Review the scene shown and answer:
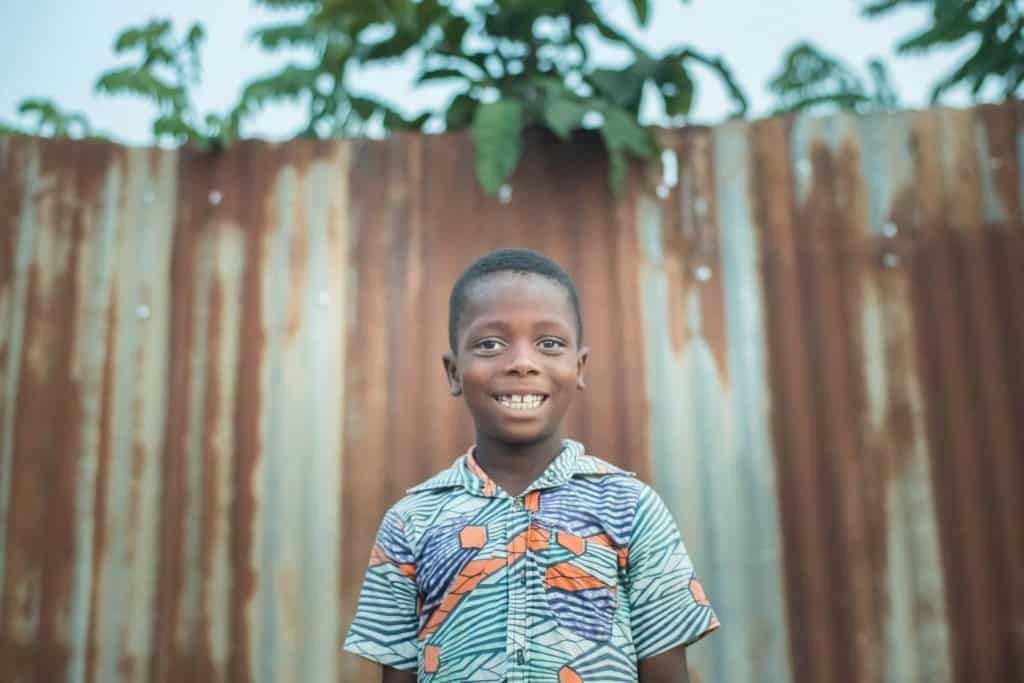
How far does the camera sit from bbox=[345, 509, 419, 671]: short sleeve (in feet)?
5.18

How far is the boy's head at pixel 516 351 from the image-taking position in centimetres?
159

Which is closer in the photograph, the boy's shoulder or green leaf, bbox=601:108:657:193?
the boy's shoulder

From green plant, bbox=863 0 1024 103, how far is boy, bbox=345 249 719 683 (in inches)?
145

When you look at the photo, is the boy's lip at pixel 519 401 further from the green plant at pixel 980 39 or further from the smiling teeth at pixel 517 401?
the green plant at pixel 980 39

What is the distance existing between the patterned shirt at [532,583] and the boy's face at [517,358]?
119mm

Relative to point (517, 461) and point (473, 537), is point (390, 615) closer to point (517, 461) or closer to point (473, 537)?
point (473, 537)

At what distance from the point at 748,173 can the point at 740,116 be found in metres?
0.30

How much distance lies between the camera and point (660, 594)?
1512 mm

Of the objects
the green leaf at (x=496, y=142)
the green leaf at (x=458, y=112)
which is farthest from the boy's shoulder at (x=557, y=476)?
the green leaf at (x=458, y=112)

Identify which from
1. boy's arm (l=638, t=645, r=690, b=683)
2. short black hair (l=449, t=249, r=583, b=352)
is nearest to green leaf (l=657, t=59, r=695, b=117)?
short black hair (l=449, t=249, r=583, b=352)

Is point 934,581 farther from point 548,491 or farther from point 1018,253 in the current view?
point 548,491

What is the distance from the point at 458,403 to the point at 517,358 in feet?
4.26

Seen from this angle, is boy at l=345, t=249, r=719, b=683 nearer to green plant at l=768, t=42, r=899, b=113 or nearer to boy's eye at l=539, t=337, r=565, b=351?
boy's eye at l=539, t=337, r=565, b=351

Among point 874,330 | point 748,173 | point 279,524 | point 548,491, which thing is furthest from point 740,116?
point 279,524
